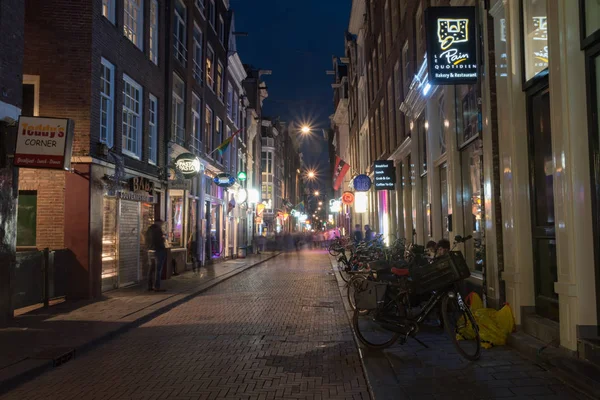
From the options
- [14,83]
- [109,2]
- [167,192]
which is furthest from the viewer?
[167,192]

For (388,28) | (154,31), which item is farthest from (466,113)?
(388,28)

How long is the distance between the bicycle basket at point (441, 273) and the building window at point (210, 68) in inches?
764

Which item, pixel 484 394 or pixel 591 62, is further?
pixel 591 62

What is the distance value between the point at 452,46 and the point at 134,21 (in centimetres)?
1001

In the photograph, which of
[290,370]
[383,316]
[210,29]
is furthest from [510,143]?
[210,29]

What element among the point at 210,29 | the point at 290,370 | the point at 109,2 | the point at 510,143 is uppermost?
the point at 210,29

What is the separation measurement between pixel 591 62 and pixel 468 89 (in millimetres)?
4384

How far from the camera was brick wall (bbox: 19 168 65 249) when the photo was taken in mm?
11328

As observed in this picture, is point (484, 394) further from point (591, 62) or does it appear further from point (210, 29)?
point (210, 29)

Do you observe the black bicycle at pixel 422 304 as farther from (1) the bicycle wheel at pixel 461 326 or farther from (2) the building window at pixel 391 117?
(2) the building window at pixel 391 117

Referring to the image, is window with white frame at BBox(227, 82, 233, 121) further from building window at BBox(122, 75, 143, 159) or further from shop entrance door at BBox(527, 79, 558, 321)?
shop entrance door at BBox(527, 79, 558, 321)

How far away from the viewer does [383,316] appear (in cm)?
662

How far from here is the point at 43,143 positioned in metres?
8.61

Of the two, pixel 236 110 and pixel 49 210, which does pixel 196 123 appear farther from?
pixel 49 210
